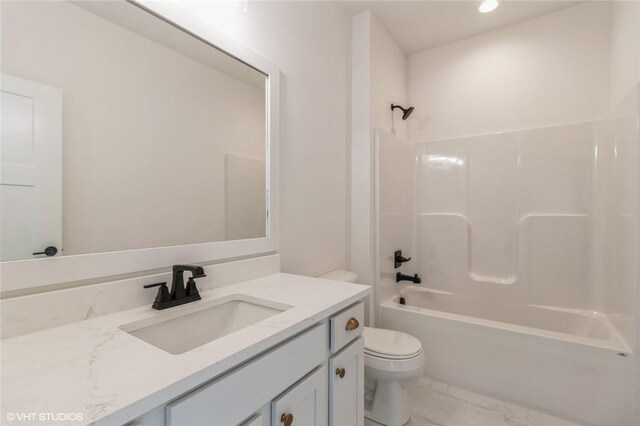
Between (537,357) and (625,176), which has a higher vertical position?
(625,176)

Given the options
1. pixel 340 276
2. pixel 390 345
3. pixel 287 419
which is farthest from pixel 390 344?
pixel 287 419

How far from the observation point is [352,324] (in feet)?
3.53

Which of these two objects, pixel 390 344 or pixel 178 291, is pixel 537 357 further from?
pixel 178 291

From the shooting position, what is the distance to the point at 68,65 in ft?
2.73

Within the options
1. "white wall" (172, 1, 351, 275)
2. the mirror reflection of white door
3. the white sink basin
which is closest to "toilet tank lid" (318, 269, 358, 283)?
"white wall" (172, 1, 351, 275)

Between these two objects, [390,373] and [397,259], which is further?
[397,259]

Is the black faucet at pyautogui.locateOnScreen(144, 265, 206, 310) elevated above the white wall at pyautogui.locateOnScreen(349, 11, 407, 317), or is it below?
below

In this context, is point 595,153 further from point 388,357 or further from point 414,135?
point 388,357

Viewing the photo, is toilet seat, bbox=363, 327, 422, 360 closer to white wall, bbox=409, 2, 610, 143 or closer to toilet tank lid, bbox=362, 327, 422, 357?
toilet tank lid, bbox=362, 327, 422, 357

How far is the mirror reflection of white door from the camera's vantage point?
72 cm

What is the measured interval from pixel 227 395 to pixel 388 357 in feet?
3.76

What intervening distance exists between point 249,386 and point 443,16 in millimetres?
2754

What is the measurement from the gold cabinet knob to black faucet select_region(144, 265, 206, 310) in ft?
1.56

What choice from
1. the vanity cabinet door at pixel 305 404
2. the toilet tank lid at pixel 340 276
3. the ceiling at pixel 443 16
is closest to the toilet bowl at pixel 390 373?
the toilet tank lid at pixel 340 276
